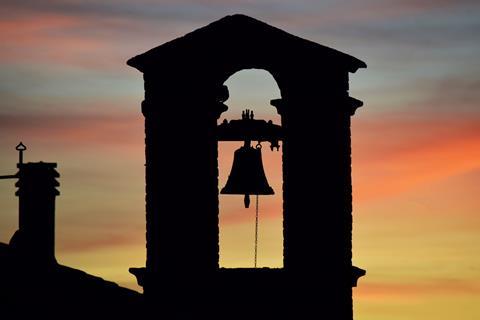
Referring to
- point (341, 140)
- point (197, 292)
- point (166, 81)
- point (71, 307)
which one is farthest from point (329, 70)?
point (71, 307)

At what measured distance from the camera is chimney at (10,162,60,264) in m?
26.8

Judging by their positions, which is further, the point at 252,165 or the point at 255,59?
the point at 252,165

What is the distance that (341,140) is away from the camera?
1664 centimetres

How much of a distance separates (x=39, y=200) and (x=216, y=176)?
12457 millimetres

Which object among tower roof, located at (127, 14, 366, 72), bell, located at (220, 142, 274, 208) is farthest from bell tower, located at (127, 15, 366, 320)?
bell, located at (220, 142, 274, 208)

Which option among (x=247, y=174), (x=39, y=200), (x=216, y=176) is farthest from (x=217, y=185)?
(x=39, y=200)

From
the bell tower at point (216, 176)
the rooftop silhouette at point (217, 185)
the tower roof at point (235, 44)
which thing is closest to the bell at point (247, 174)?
the rooftop silhouette at point (217, 185)

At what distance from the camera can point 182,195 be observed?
16250 mm

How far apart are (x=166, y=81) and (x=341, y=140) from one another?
7.12 ft

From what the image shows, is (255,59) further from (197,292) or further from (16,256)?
(16,256)

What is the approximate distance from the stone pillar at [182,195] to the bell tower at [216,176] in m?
0.01

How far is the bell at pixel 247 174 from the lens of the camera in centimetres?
1734

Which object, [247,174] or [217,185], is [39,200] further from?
[217,185]

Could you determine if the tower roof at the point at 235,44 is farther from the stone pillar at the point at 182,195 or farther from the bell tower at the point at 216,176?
the stone pillar at the point at 182,195
